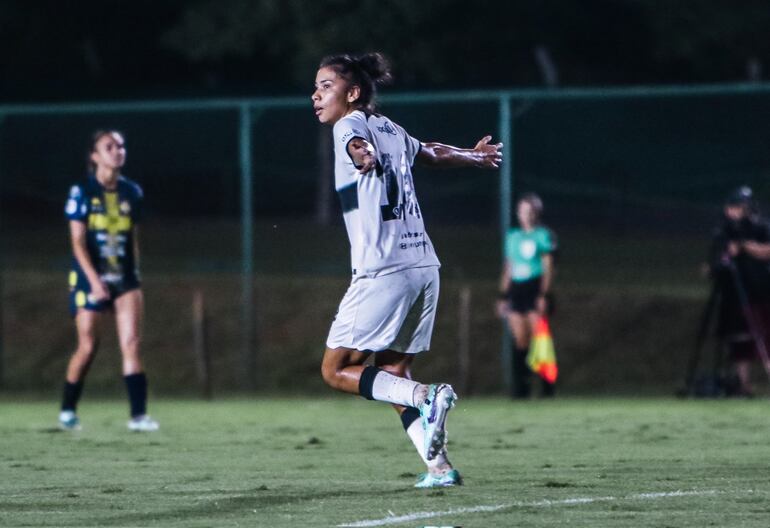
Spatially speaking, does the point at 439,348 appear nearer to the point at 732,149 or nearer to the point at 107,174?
the point at 732,149

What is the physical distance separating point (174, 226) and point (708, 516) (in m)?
24.4

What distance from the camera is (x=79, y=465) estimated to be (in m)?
10.8

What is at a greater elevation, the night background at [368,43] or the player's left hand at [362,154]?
the night background at [368,43]

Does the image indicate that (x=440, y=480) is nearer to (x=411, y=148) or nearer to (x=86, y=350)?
(x=411, y=148)

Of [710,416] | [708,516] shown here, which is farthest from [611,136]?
[708,516]

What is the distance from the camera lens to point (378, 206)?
8.96 metres

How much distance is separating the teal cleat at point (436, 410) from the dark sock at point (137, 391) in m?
4.88

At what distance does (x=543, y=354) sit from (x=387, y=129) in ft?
27.9

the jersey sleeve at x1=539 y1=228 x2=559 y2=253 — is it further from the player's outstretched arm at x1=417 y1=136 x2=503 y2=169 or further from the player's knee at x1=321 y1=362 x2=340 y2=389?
the player's knee at x1=321 y1=362 x2=340 y2=389

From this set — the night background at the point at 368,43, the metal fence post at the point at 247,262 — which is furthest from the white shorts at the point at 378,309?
the night background at the point at 368,43

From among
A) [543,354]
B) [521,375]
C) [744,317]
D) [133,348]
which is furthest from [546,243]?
[133,348]

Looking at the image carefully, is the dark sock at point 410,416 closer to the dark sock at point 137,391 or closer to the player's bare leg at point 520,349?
the dark sock at point 137,391

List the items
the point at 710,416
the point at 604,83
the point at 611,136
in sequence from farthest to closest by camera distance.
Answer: the point at 604,83 < the point at 611,136 < the point at 710,416

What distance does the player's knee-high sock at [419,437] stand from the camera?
Result: 906 centimetres
